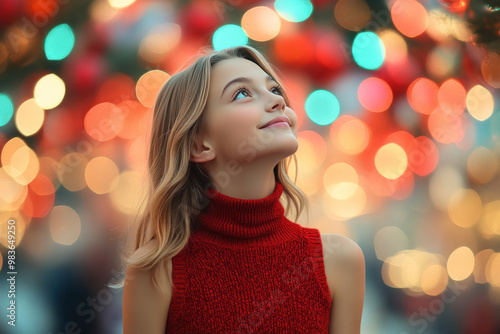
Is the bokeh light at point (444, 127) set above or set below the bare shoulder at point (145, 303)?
below

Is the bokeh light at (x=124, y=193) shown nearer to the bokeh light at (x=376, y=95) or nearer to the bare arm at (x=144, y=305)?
the bare arm at (x=144, y=305)

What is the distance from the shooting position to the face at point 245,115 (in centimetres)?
101

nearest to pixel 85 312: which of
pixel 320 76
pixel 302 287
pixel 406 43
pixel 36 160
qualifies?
pixel 36 160

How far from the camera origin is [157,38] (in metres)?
1.72

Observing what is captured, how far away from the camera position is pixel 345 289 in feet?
3.45

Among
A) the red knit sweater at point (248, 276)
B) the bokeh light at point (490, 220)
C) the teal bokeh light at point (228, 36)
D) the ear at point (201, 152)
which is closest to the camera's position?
the red knit sweater at point (248, 276)

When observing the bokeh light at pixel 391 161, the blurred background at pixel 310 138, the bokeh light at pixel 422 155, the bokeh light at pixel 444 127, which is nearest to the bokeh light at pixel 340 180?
the blurred background at pixel 310 138

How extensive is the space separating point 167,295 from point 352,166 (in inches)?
44.8

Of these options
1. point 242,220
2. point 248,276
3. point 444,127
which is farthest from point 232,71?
point 444,127

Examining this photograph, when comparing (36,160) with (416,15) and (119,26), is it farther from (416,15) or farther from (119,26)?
(416,15)

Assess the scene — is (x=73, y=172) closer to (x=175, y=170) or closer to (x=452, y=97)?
(x=175, y=170)

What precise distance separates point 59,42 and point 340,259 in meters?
1.19

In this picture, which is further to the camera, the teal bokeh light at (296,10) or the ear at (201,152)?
the teal bokeh light at (296,10)

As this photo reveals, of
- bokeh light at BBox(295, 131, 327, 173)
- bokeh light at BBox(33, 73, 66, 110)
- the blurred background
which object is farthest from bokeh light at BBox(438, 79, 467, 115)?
bokeh light at BBox(33, 73, 66, 110)
